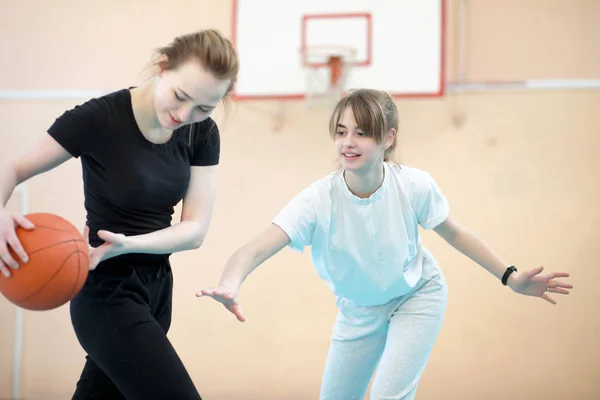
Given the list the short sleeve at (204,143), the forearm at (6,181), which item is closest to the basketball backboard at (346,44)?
the short sleeve at (204,143)

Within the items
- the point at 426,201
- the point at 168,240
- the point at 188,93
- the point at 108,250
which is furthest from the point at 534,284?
the point at 108,250

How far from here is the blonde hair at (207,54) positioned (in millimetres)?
2225

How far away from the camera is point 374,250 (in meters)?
2.88

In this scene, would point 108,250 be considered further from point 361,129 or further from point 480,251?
point 480,251

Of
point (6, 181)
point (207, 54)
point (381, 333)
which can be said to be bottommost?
point (381, 333)

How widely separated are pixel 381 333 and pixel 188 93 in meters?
1.43

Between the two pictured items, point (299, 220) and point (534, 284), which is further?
point (534, 284)

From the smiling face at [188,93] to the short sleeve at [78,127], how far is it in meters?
0.22

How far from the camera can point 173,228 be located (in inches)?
94.0

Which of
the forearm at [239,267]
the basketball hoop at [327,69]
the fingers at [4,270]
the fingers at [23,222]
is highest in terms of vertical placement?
the basketball hoop at [327,69]

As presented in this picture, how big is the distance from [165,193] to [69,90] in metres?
4.06

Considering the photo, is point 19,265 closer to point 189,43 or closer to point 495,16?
point 189,43

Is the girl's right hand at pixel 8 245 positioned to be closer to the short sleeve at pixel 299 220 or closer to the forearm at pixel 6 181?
the forearm at pixel 6 181

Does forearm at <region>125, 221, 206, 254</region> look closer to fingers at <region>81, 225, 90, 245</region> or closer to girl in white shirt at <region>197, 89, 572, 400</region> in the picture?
fingers at <region>81, 225, 90, 245</region>
